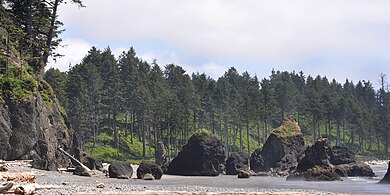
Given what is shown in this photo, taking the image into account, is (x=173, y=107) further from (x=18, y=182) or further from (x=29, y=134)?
(x=18, y=182)

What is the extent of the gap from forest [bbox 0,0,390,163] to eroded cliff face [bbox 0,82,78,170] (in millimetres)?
1620

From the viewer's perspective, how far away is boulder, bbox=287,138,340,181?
53.6 metres

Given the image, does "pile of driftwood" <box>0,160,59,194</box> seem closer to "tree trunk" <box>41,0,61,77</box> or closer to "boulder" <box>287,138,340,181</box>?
"tree trunk" <box>41,0,61,77</box>

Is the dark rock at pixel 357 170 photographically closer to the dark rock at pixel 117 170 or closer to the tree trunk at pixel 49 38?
the dark rock at pixel 117 170

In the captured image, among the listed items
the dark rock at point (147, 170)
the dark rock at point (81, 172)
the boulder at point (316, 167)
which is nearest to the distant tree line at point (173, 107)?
the boulder at point (316, 167)

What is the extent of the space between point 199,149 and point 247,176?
29.9 feet

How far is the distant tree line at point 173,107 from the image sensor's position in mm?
95000

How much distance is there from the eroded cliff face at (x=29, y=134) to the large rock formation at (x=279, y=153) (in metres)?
39.9

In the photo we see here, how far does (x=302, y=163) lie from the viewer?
2290 inches

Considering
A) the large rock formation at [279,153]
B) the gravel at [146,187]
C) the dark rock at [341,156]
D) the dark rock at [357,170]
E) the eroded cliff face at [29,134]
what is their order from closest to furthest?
the gravel at [146,187]
the eroded cliff face at [29,134]
the dark rock at [357,170]
the dark rock at [341,156]
the large rock formation at [279,153]

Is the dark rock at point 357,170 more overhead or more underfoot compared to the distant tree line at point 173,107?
more underfoot

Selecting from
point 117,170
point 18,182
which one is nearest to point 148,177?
point 117,170

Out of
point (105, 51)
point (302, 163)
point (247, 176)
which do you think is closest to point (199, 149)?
point (247, 176)

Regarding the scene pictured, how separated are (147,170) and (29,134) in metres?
11.6
